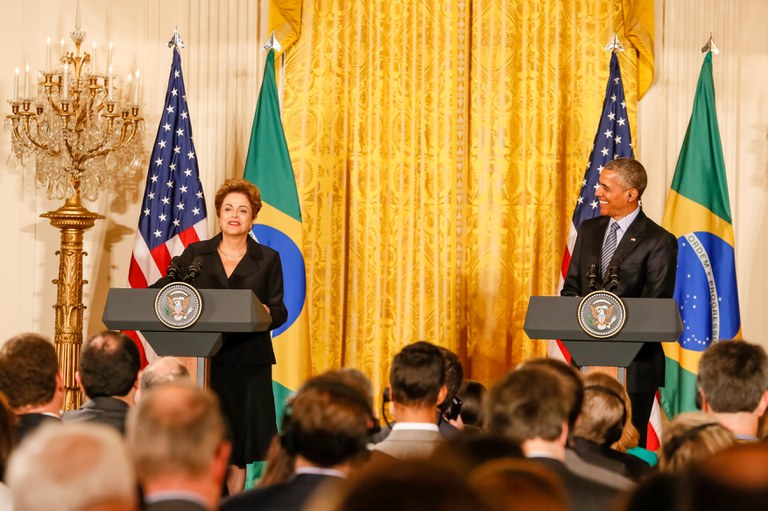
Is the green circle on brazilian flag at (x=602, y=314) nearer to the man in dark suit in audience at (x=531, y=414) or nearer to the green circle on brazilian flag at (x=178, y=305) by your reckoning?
the green circle on brazilian flag at (x=178, y=305)

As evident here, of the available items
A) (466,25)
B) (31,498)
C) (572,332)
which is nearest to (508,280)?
(466,25)

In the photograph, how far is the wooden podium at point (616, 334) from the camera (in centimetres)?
493

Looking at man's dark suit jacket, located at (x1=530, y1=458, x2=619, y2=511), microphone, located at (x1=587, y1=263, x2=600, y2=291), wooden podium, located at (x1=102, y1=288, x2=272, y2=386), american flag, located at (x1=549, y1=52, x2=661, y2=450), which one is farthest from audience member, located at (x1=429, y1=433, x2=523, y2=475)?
american flag, located at (x1=549, y1=52, x2=661, y2=450)

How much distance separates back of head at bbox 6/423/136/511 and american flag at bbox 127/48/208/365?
5.94 metres

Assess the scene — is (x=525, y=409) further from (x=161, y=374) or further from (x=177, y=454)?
(x=161, y=374)

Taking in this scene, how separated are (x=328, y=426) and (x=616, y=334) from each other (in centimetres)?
246

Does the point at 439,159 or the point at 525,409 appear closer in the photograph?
the point at 525,409

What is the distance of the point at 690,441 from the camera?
287 cm

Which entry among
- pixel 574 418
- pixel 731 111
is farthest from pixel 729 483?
pixel 731 111

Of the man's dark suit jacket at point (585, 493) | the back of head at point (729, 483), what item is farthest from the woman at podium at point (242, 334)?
the back of head at point (729, 483)

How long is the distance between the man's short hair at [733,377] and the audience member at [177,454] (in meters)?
1.96

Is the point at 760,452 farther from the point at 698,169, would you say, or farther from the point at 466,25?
the point at 466,25

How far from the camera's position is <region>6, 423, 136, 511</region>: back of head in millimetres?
1715

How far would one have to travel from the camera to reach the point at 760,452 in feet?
4.74
